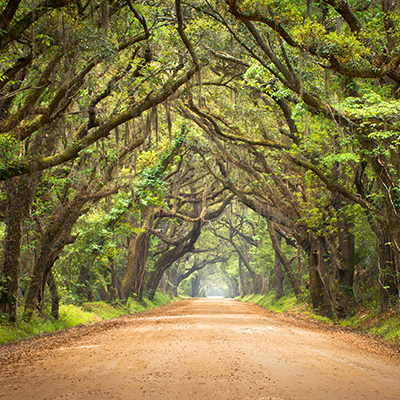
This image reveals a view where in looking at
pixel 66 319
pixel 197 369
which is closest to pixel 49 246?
pixel 66 319

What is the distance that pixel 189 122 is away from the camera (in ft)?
58.6

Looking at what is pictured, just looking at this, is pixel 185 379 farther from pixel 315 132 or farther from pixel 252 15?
pixel 315 132

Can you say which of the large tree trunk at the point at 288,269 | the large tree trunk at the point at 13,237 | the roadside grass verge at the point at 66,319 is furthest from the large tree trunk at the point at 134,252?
the large tree trunk at the point at 13,237

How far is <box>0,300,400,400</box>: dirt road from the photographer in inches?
170

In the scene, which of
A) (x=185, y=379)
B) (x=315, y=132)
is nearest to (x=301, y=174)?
(x=315, y=132)

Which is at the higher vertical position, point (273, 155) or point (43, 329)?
point (273, 155)

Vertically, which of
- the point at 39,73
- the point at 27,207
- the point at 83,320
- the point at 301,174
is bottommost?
the point at 83,320

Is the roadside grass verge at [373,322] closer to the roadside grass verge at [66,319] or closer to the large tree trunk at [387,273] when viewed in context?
the large tree trunk at [387,273]

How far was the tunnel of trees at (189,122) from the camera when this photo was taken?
26.4 ft

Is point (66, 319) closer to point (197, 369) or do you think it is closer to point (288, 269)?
point (197, 369)

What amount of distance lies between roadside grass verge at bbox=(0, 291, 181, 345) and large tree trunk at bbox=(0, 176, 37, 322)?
447 mm

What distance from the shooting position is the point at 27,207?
34.0ft

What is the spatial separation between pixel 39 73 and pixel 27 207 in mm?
3357

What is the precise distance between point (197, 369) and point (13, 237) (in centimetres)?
675
